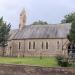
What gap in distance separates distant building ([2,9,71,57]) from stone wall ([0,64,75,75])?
1258 inches

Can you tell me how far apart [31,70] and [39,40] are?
1506 inches

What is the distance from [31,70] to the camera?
35.2 m

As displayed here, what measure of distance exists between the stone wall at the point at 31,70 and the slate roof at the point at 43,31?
33.8 m

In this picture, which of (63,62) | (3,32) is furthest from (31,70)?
(3,32)

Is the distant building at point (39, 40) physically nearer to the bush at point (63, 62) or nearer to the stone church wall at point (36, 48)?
the stone church wall at point (36, 48)

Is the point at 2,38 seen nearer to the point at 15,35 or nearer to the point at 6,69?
the point at 15,35

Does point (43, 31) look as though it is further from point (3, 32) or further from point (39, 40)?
point (3, 32)

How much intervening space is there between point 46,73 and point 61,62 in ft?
9.27

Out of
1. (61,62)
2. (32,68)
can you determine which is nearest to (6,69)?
(32,68)

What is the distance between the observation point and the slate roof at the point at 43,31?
70981 millimetres

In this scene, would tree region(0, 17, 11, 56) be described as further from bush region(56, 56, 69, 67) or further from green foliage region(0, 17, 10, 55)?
bush region(56, 56, 69, 67)

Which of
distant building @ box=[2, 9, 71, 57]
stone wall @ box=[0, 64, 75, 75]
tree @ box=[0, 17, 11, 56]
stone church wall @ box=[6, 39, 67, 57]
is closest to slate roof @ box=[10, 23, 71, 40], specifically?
distant building @ box=[2, 9, 71, 57]

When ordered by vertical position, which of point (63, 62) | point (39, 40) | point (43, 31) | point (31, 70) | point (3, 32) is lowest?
point (31, 70)

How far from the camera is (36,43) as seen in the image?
243 ft
